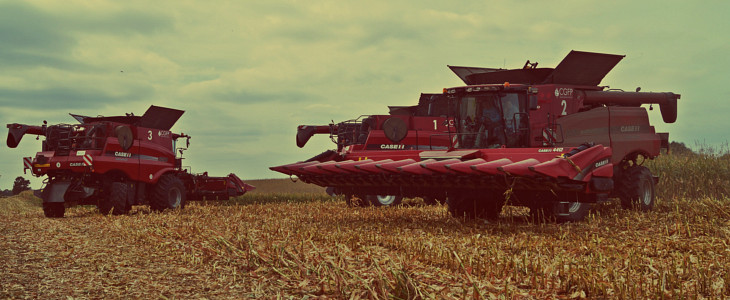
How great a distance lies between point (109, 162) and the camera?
14305 millimetres

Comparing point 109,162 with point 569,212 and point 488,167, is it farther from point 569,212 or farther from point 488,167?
point 569,212

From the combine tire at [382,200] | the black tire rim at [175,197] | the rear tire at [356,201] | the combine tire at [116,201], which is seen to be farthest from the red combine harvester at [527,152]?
the black tire rim at [175,197]

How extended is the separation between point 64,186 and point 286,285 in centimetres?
1066

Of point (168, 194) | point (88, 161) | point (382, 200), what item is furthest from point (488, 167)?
point (168, 194)

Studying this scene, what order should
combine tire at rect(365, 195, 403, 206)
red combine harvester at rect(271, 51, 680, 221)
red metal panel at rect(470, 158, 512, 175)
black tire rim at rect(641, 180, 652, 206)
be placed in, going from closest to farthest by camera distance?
red metal panel at rect(470, 158, 512, 175) → red combine harvester at rect(271, 51, 680, 221) → black tire rim at rect(641, 180, 652, 206) → combine tire at rect(365, 195, 403, 206)

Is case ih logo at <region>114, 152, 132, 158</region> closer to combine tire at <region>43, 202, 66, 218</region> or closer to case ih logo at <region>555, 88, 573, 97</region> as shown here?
combine tire at <region>43, 202, 66, 218</region>

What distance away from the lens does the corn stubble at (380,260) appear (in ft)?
15.7

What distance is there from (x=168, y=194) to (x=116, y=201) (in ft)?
5.42

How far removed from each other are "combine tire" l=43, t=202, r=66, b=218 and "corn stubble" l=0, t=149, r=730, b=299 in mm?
4416

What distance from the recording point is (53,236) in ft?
32.5

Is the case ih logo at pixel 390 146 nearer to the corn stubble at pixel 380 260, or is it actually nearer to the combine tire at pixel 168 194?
the combine tire at pixel 168 194

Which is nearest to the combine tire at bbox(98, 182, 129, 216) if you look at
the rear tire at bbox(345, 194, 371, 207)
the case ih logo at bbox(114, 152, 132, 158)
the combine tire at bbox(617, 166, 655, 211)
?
the case ih logo at bbox(114, 152, 132, 158)

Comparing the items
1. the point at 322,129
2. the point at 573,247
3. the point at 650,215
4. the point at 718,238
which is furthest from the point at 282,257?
the point at 322,129

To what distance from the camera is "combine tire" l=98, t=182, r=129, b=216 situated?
1419 cm
